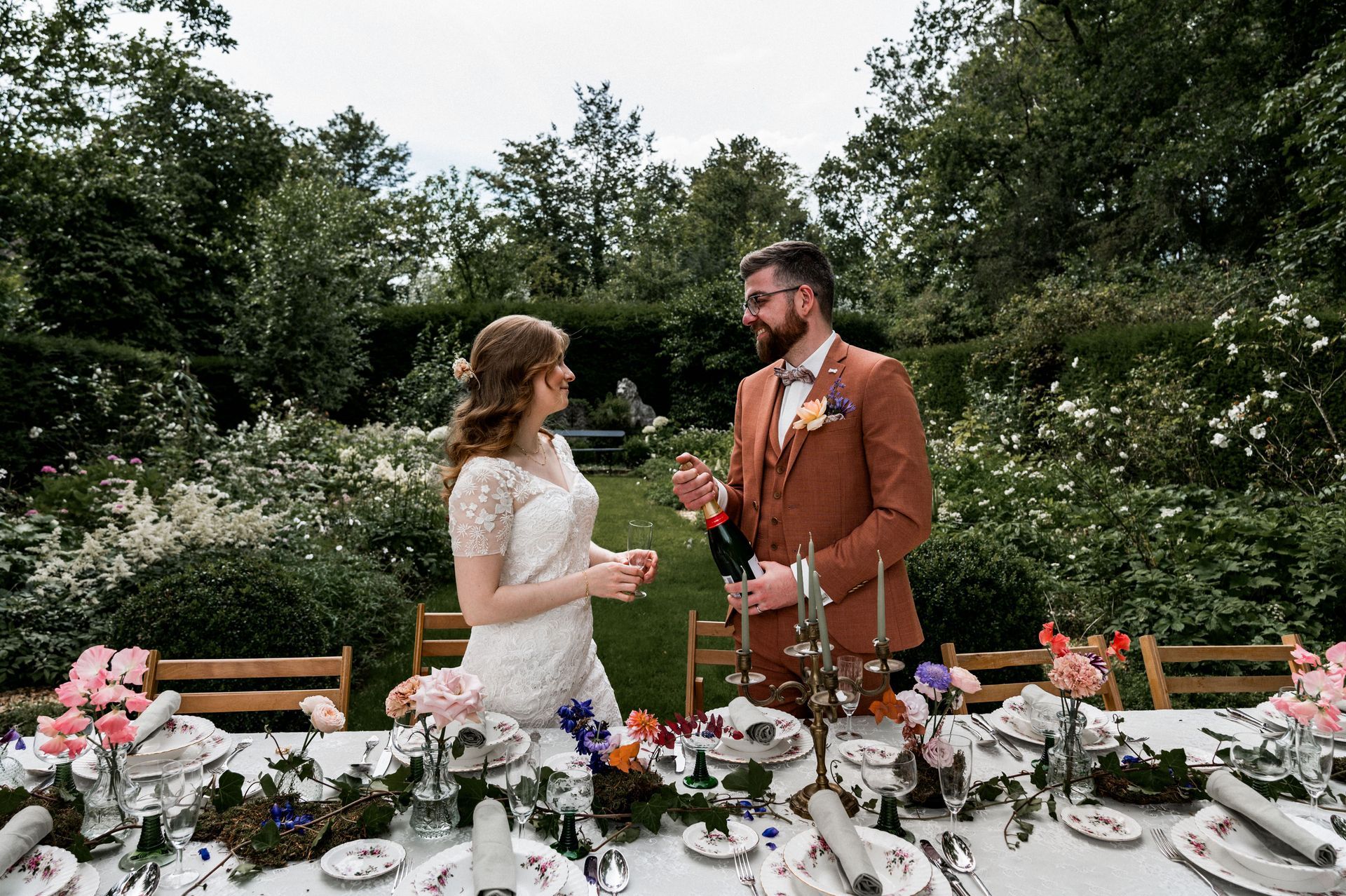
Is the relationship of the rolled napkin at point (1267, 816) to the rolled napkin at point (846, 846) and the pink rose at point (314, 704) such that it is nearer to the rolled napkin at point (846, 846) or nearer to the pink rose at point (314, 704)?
the rolled napkin at point (846, 846)

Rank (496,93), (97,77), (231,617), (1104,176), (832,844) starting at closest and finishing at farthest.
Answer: (832,844), (231,617), (97,77), (1104,176), (496,93)

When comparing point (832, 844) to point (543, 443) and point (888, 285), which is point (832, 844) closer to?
point (543, 443)

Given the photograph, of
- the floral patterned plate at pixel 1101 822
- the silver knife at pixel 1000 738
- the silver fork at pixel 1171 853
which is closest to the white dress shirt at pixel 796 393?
the silver knife at pixel 1000 738

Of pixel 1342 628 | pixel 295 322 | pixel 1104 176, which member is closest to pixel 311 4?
pixel 295 322

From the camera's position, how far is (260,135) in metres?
21.1

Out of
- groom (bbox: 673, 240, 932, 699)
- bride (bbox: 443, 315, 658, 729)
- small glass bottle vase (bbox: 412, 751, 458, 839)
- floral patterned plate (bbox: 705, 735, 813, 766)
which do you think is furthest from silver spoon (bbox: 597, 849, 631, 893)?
bride (bbox: 443, 315, 658, 729)

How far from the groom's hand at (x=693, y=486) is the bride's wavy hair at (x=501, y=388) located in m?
0.59

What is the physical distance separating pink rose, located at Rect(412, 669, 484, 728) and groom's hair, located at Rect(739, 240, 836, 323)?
147 cm

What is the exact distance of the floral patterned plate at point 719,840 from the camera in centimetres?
159

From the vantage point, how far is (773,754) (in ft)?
6.67

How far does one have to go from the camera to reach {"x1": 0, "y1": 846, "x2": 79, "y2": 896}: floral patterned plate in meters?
1.46

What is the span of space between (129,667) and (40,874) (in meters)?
0.39

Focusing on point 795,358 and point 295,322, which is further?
point 295,322

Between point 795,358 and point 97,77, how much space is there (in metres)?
14.2
